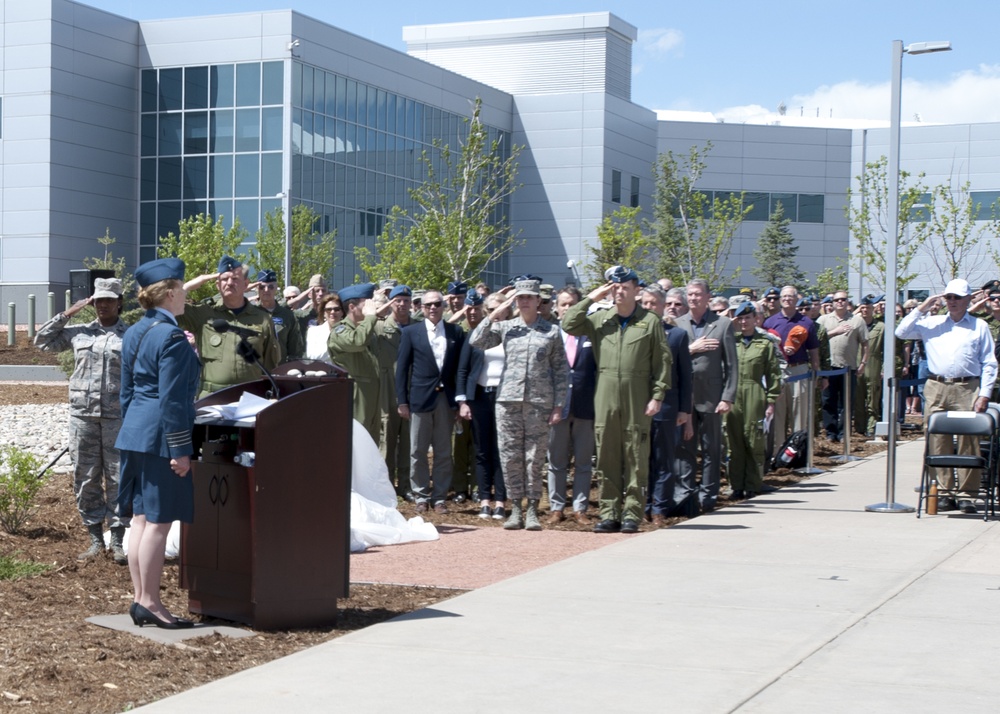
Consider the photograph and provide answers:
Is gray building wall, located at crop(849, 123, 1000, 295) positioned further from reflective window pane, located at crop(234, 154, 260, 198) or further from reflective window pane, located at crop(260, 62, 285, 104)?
reflective window pane, located at crop(234, 154, 260, 198)

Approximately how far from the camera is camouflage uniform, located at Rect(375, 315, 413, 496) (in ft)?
43.7

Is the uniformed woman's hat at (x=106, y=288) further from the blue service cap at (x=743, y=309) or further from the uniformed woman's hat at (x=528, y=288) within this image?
the blue service cap at (x=743, y=309)

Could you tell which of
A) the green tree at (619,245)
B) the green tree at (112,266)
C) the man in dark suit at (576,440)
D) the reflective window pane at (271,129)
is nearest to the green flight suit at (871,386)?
the man in dark suit at (576,440)

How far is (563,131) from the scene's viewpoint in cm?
6912

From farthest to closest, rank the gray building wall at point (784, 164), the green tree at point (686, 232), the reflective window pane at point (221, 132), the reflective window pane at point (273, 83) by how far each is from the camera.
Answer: the gray building wall at point (784, 164) → the green tree at point (686, 232) → the reflective window pane at point (221, 132) → the reflective window pane at point (273, 83)

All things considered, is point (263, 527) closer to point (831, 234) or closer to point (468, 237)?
point (468, 237)

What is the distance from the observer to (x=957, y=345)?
12.6m

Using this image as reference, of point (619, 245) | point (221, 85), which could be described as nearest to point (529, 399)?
point (619, 245)

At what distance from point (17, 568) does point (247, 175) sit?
45.3 meters

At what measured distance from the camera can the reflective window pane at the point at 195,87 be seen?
5331 cm

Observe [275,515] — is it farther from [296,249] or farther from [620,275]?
[296,249]

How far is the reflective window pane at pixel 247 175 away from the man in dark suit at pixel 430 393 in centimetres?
4122

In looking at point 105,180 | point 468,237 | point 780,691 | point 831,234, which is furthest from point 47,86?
point 780,691

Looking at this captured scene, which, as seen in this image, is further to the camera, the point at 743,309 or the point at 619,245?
the point at 619,245
